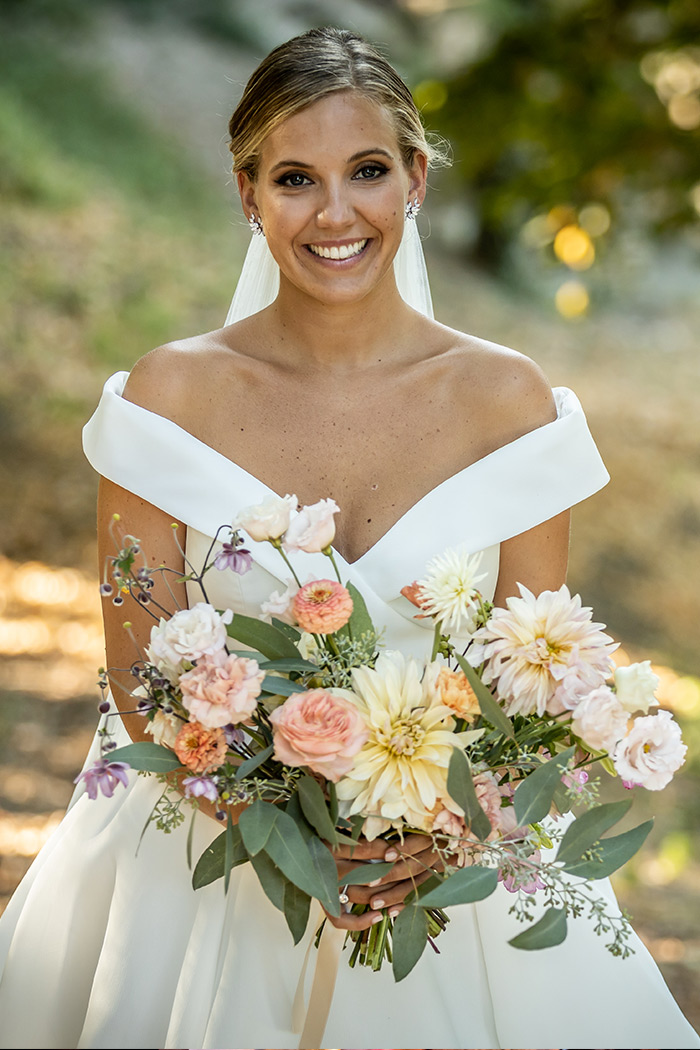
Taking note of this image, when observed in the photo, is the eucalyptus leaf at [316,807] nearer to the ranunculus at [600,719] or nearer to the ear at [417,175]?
the ranunculus at [600,719]

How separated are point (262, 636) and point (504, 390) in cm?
100

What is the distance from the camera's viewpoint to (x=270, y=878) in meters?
1.77

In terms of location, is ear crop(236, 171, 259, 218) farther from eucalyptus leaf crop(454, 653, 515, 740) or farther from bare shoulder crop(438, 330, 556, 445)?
eucalyptus leaf crop(454, 653, 515, 740)

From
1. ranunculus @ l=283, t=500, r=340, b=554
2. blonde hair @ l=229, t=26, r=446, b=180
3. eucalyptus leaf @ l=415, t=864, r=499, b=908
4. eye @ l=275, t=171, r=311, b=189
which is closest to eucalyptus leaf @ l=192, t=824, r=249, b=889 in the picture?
eucalyptus leaf @ l=415, t=864, r=499, b=908

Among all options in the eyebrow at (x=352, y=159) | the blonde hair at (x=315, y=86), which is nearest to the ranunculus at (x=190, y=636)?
the eyebrow at (x=352, y=159)

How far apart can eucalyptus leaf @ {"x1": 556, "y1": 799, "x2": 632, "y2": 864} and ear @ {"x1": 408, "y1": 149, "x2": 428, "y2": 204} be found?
4.69 ft

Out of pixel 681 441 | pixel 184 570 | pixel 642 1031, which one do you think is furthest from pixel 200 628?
pixel 681 441

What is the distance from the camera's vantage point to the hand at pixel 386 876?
1856 millimetres

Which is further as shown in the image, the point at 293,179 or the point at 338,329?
the point at 338,329

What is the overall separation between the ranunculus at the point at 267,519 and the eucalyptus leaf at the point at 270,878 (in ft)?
1.64

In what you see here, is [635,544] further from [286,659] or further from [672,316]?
[286,659]

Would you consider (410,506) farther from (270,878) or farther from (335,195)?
(270,878)

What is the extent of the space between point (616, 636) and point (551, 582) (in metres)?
5.33

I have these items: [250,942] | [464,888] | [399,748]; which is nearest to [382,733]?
[399,748]
